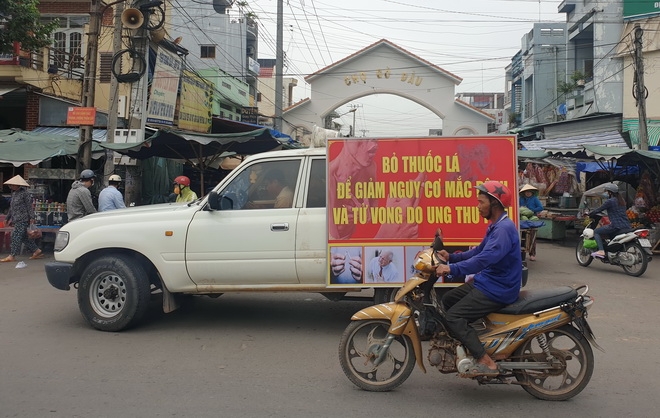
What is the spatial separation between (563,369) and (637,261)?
7.04 metres

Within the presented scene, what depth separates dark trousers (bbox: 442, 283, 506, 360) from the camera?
160 inches

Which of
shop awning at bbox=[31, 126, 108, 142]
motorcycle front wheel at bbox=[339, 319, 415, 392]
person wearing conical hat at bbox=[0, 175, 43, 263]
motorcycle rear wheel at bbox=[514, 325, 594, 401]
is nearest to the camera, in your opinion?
motorcycle rear wheel at bbox=[514, 325, 594, 401]

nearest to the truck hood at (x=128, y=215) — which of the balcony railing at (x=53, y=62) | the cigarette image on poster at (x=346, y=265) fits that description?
the cigarette image on poster at (x=346, y=265)

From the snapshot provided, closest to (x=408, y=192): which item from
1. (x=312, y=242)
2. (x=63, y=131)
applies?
(x=312, y=242)

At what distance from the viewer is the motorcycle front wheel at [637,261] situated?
9.98m

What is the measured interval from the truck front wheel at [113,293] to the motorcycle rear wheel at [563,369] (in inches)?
153

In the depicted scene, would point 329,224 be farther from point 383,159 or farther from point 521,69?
point 521,69

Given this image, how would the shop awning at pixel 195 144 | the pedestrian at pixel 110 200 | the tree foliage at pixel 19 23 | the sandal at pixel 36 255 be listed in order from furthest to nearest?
the tree foliage at pixel 19 23 < the sandal at pixel 36 255 < the shop awning at pixel 195 144 < the pedestrian at pixel 110 200

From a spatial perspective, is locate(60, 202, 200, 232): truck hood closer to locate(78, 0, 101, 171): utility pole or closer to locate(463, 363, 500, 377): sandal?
locate(463, 363, 500, 377): sandal

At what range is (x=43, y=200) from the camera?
12297 millimetres

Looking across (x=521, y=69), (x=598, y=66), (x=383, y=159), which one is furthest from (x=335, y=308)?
(x=521, y=69)

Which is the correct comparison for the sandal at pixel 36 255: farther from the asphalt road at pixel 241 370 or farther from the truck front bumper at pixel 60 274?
the truck front bumper at pixel 60 274

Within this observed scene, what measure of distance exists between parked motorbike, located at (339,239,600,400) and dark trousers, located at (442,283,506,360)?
0.08 metres

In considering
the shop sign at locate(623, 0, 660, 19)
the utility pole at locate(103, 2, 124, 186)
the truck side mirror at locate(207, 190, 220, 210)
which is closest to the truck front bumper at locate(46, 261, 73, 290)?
the truck side mirror at locate(207, 190, 220, 210)
